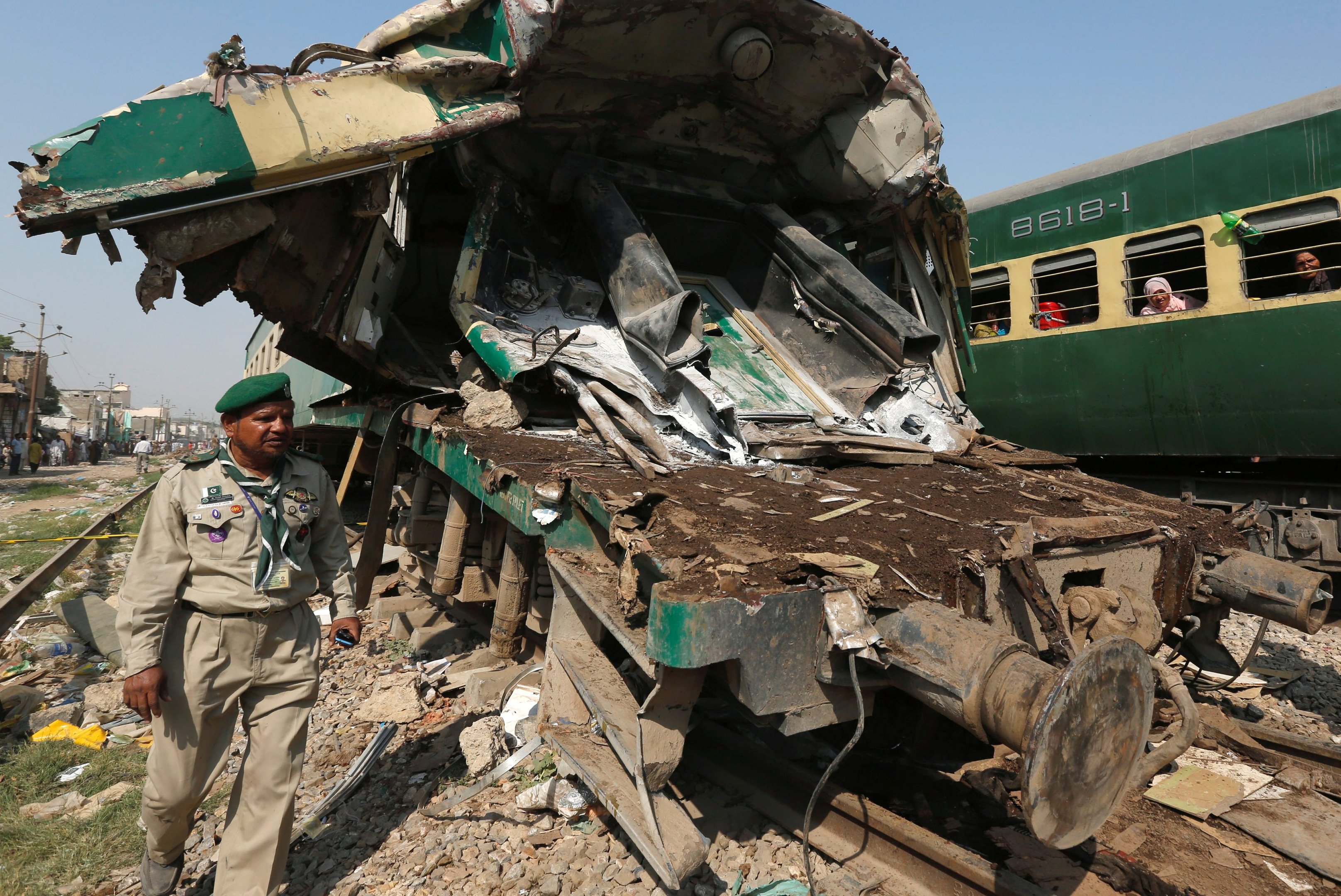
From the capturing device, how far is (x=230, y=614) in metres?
2.31

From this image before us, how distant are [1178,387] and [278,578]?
685 centimetres

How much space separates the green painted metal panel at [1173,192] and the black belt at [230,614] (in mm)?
7193

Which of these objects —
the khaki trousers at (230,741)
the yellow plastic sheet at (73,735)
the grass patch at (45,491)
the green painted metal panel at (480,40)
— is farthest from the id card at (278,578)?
the grass patch at (45,491)

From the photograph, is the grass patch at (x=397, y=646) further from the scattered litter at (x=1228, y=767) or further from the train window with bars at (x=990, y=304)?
the train window with bars at (x=990, y=304)

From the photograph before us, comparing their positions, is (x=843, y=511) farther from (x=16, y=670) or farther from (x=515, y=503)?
(x=16, y=670)

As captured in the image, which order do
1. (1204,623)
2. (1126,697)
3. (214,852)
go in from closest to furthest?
(1126,697)
(214,852)
(1204,623)

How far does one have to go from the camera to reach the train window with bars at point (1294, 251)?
5.40m

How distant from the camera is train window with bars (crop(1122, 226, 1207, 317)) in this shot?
615cm

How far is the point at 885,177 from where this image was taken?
4676 mm

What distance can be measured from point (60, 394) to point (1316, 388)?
56.9 m

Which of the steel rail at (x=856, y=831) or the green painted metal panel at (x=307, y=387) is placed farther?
the green painted metal panel at (x=307, y=387)

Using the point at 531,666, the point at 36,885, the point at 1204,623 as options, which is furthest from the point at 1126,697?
the point at 36,885

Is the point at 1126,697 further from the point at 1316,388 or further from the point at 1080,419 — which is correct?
the point at 1080,419

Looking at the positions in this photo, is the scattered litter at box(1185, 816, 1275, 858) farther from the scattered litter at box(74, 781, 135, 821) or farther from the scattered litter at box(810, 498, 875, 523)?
the scattered litter at box(74, 781, 135, 821)
